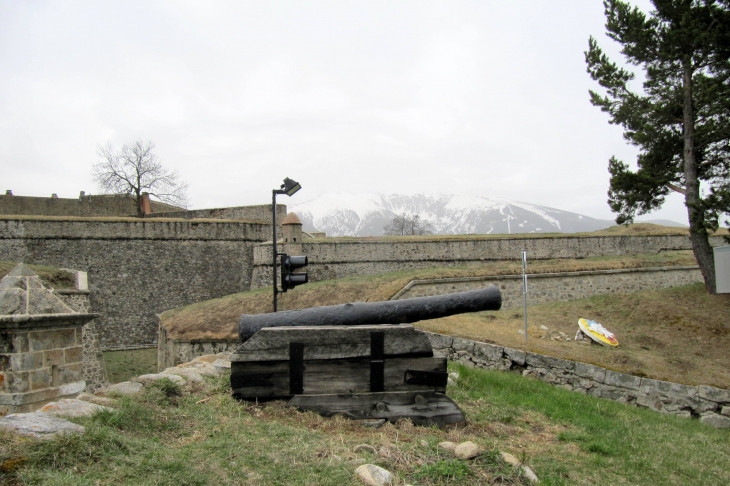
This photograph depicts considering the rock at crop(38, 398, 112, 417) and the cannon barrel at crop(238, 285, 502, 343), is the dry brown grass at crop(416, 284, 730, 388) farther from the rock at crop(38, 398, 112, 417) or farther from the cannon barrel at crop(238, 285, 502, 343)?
the rock at crop(38, 398, 112, 417)

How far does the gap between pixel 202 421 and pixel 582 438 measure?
325 centimetres

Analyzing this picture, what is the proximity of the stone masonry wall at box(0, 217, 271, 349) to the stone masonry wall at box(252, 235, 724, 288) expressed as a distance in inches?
114

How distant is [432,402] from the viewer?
436 centimetres

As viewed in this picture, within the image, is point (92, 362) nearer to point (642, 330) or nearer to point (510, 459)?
point (510, 459)

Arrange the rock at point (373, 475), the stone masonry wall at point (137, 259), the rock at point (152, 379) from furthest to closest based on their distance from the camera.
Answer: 1. the stone masonry wall at point (137, 259)
2. the rock at point (152, 379)
3. the rock at point (373, 475)

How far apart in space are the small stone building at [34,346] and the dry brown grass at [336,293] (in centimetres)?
1205

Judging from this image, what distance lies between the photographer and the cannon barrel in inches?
187

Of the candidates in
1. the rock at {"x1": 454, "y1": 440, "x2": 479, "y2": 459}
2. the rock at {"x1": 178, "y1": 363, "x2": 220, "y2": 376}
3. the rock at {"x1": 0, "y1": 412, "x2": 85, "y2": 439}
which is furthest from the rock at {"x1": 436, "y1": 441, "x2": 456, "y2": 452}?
the rock at {"x1": 178, "y1": 363, "x2": 220, "y2": 376}

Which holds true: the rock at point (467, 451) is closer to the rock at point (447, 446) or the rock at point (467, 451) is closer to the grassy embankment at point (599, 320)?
the rock at point (447, 446)

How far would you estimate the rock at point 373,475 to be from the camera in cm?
295

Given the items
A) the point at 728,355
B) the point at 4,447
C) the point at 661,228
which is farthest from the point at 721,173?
the point at 4,447

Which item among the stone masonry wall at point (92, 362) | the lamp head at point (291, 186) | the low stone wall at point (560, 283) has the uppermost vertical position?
the lamp head at point (291, 186)

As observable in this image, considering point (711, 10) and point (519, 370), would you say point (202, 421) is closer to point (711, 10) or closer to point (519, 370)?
point (519, 370)

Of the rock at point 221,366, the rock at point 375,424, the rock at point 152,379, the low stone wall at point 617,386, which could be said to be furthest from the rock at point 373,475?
the low stone wall at point 617,386
